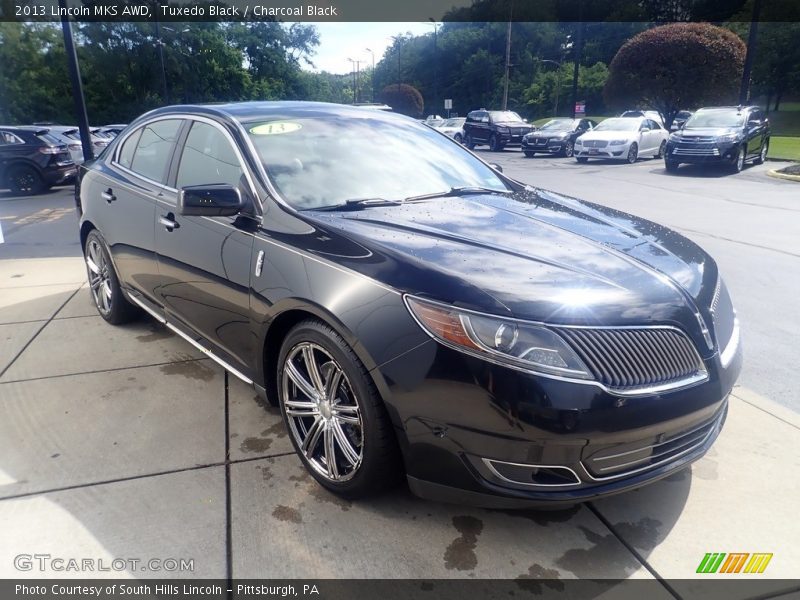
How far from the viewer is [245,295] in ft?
9.41

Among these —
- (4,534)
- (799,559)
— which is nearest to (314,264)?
(4,534)

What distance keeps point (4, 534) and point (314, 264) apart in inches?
65.6

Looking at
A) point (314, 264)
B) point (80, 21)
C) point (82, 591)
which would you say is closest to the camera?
point (82, 591)

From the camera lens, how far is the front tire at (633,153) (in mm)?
19328

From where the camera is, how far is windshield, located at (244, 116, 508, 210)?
3025 millimetres

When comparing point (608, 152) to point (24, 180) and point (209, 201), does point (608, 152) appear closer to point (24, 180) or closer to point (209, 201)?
point (24, 180)

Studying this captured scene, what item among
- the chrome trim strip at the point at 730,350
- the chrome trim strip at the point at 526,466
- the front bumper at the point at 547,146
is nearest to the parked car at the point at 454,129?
the front bumper at the point at 547,146

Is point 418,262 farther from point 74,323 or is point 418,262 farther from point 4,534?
point 74,323

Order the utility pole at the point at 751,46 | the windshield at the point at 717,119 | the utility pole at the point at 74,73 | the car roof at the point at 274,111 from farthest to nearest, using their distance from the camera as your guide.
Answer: the utility pole at the point at 751,46
the windshield at the point at 717,119
the utility pole at the point at 74,73
the car roof at the point at 274,111

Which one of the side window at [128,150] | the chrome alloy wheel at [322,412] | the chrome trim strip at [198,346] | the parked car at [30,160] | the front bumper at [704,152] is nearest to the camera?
the chrome alloy wheel at [322,412]

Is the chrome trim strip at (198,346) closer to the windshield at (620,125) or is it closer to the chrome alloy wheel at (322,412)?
the chrome alloy wheel at (322,412)

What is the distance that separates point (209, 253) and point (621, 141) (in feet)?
61.5

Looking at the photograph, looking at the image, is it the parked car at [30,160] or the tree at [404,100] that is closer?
the parked car at [30,160]

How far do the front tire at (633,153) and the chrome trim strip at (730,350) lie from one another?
1831 centimetres
